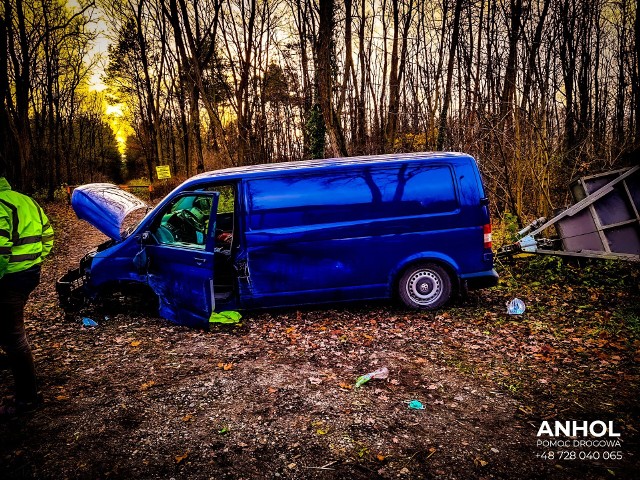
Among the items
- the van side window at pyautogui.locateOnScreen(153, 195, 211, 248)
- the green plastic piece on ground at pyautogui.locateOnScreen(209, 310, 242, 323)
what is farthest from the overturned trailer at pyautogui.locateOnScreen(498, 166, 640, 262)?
the van side window at pyautogui.locateOnScreen(153, 195, 211, 248)

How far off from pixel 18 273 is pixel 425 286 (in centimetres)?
471

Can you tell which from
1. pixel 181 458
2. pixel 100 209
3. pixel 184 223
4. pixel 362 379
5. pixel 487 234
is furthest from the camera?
pixel 184 223

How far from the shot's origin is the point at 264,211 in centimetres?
506

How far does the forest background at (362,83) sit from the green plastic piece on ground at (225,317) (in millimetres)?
6106

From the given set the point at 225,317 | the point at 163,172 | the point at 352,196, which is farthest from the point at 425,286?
the point at 163,172

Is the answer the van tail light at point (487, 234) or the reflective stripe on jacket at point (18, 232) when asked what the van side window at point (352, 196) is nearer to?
the van tail light at point (487, 234)

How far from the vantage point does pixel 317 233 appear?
509 cm


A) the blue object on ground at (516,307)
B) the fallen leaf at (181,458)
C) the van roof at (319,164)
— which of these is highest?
the van roof at (319,164)

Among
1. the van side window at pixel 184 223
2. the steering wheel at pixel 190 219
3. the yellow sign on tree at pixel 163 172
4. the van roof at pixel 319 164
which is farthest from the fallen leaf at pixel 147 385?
the yellow sign on tree at pixel 163 172

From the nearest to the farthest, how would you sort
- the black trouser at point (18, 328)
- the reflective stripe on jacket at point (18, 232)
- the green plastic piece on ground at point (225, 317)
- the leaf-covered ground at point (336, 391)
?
the leaf-covered ground at point (336, 391) → the reflective stripe on jacket at point (18, 232) → the black trouser at point (18, 328) → the green plastic piece on ground at point (225, 317)

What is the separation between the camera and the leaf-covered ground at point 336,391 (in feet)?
9.02

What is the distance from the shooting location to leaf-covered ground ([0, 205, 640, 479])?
275cm

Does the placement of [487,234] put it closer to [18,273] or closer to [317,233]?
[317,233]

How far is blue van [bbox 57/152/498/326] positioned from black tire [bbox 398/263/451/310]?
8cm
